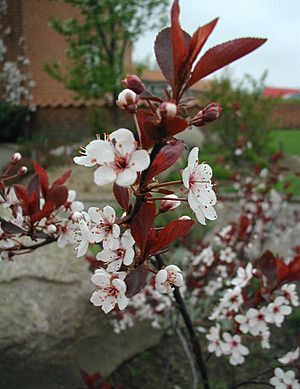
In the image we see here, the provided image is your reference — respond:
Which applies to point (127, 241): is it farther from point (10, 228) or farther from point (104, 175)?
A: point (10, 228)

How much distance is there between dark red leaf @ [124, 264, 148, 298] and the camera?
2.60 feet

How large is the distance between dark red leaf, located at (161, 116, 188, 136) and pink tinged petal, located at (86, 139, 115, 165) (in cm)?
9

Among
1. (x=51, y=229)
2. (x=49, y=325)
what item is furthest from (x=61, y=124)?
(x=51, y=229)

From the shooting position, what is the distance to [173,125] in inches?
27.1

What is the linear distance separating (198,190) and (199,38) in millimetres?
236

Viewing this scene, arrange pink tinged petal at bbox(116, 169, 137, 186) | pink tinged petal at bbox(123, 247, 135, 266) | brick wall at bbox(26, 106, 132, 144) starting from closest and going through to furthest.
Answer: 1. pink tinged petal at bbox(116, 169, 137, 186)
2. pink tinged petal at bbox(123, 247, 135, 266)
3. brick wall at bbox(26, 106, 132, 144)

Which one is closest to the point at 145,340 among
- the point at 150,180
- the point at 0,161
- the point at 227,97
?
the point at 150,180

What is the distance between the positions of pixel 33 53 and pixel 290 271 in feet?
36.0

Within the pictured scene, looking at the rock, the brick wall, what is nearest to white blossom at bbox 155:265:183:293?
the rock

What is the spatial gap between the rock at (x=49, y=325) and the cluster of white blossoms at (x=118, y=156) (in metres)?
1.41

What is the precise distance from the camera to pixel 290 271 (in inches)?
52.4

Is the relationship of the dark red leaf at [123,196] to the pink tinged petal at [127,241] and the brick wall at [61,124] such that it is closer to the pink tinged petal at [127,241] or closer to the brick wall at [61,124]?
the pink tinged petal at [127,241]

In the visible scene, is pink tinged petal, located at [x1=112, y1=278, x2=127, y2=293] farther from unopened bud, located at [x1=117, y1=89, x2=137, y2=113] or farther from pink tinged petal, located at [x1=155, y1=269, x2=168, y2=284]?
unopened bud, located at [x1=117, y1=89, x2=137, y2=113]

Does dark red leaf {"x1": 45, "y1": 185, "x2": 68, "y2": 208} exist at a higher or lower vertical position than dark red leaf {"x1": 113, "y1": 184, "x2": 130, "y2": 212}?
lower
